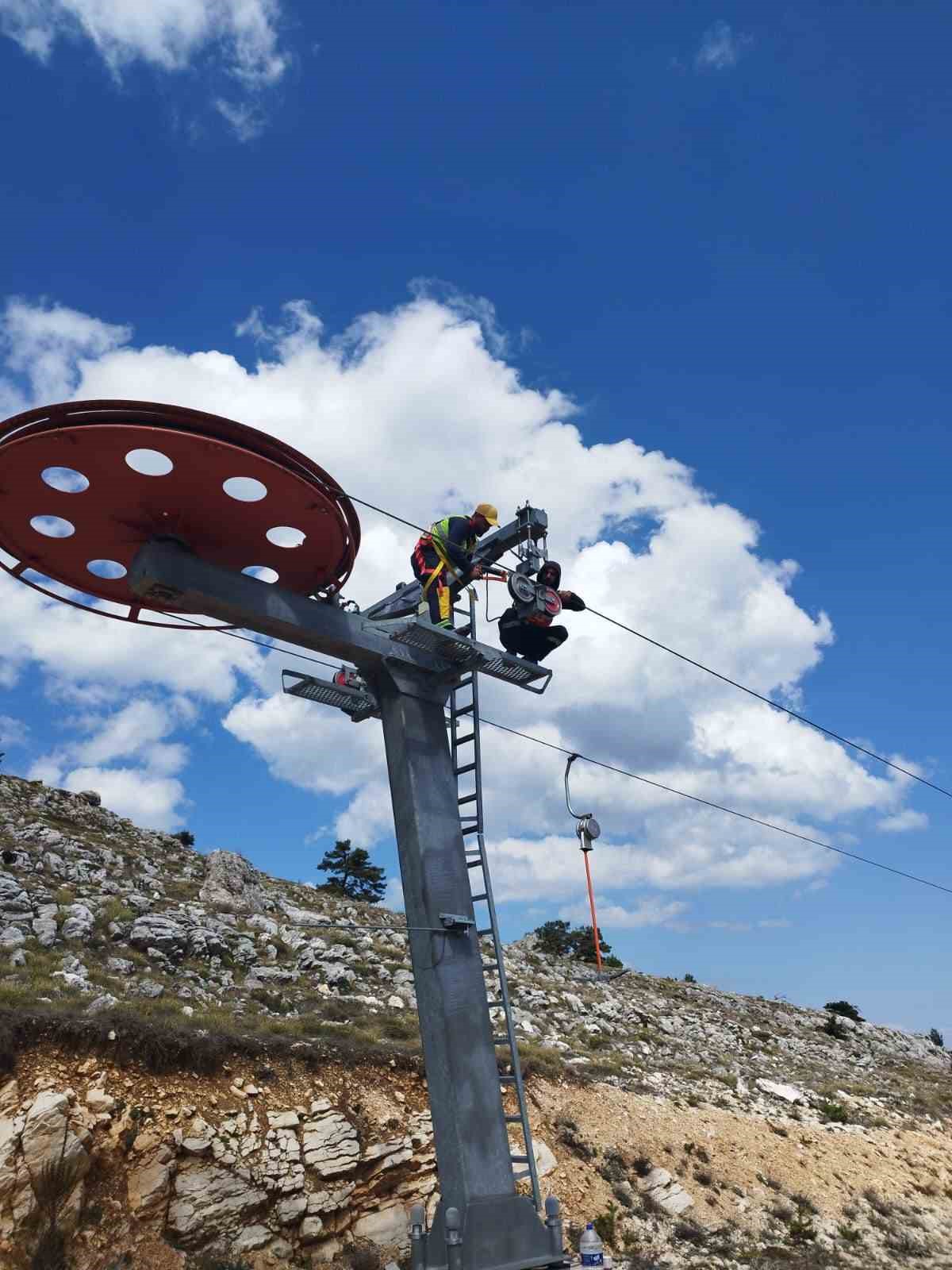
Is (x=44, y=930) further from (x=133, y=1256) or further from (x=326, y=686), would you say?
(x=326, y=686)

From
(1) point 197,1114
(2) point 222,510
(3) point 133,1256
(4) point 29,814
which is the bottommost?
(3) point 133,1256

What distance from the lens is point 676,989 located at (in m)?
34.7

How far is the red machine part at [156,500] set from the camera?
827cm

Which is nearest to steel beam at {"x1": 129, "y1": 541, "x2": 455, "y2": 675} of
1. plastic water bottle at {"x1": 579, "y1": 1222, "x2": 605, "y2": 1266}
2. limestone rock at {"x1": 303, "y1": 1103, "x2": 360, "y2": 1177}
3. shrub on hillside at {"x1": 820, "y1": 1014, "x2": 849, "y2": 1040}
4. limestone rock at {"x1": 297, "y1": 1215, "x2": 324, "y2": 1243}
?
plastic water bottle at {"x1": 579, "y1": 1222, "x2": 605, "y2": 1266}

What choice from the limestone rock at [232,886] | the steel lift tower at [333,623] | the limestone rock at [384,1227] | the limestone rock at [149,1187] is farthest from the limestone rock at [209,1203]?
the limestone rock at [232,886]

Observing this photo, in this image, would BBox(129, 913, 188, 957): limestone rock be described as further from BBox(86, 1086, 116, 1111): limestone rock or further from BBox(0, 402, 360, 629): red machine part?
BBox(0, 402, 360, 629): red machine part

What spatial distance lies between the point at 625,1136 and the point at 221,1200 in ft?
27.3

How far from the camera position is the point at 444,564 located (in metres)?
11.4

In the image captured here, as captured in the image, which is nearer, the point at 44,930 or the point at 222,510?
the point at 222,510

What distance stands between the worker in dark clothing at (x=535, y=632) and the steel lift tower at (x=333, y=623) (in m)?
0.71

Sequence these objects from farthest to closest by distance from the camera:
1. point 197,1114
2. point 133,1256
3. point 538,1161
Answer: point 538,1161, point 197,1114, point 133,1256

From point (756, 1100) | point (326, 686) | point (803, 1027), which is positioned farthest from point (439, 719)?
point (803, 1027)

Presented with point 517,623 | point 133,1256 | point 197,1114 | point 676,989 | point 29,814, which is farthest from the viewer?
point 676,989

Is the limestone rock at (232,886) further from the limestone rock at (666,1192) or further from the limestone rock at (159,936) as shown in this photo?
the limestone rock at (666,1192)
